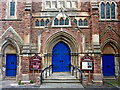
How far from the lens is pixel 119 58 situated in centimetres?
1092

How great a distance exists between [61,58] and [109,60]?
162 inches

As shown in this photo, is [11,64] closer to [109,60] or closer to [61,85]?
[61,85]

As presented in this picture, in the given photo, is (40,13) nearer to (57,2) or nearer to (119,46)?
(57,2)

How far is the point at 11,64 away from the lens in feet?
35.8

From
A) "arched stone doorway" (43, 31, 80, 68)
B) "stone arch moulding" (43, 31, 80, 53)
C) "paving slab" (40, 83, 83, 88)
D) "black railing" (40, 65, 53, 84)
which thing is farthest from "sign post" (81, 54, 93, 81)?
"black railing" (40, 65, 53, 84)

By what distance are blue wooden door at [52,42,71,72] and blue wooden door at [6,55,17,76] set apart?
326cm

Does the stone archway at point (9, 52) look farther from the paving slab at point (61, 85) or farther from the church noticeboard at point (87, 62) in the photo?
the church noticeboard at point (87, 62)

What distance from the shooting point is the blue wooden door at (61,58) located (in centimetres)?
1073

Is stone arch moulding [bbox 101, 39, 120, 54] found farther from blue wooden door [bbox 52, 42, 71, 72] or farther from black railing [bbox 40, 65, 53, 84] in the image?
black railing [bbox 40, 65, 53, 84]

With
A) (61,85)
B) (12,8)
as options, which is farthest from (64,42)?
(12,8)

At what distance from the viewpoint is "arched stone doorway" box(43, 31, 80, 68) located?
1020cm

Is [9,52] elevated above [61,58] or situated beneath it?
elevated above

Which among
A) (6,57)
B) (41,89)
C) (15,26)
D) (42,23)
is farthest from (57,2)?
(41,89)

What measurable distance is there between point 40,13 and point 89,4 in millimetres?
4092
